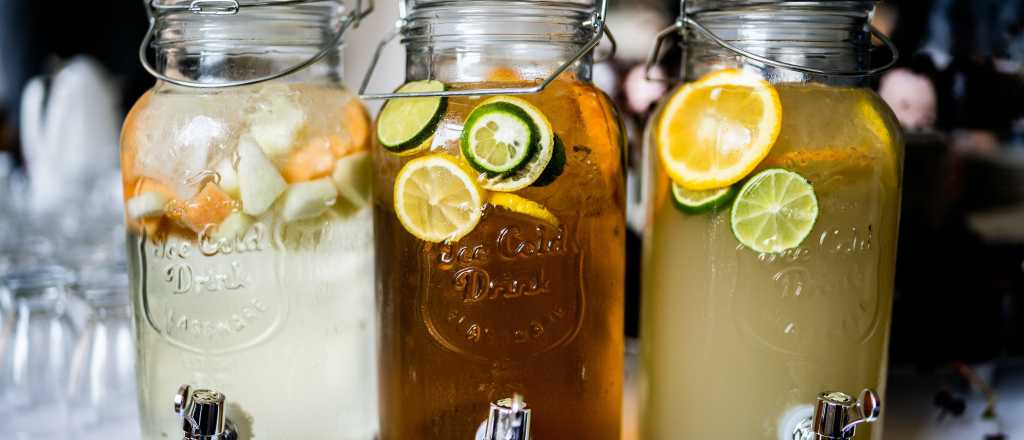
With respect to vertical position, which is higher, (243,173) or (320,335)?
(243,173)

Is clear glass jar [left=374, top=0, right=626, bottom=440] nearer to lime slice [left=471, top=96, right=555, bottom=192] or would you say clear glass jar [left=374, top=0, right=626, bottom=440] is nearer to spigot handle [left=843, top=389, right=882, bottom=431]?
lime slice [left=471, top=96, right=555, bottom=192]

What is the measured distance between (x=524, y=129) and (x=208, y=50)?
0.78 ft

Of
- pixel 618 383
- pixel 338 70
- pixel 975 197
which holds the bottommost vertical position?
pixel 618 383

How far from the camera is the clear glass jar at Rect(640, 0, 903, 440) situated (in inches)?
20.9

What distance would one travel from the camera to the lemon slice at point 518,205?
0.53 m

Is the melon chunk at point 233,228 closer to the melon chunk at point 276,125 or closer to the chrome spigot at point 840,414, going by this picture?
the melon chunk at point 276,125

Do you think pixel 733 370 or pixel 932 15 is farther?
pixel 932 15

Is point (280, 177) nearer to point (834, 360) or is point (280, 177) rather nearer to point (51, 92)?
point (834, 360)

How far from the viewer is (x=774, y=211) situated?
1.73 feet

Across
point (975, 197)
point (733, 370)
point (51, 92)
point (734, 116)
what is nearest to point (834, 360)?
point (733, 370)

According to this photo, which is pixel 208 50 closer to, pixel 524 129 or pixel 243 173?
pixel 243 173

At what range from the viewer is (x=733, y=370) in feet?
1.87

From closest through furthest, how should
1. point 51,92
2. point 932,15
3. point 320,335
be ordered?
point 320,335, point 932,15, point 51,92

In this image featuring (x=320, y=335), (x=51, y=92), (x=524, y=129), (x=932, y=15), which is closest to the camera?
(x=524, y=129)
